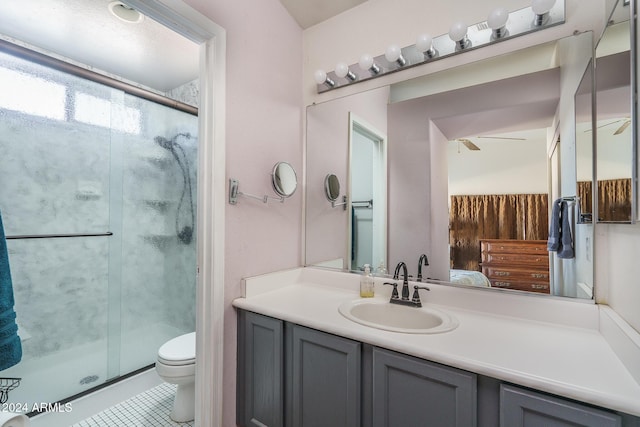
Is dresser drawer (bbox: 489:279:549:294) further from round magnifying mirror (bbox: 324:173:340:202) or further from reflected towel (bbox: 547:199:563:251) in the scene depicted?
round magnifying mirror (bbox: 324:173:340:202)

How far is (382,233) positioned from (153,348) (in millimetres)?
2037

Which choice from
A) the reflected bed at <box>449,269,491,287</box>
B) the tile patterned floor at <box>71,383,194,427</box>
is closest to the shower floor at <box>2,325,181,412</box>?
the tile patterned floor at <box>71,383,194,427</box>

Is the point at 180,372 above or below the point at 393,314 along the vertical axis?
below

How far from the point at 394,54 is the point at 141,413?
2600 mm

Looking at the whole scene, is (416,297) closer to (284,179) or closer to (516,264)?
(516,264)

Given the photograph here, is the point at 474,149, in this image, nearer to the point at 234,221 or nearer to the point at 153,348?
the point at 234,221

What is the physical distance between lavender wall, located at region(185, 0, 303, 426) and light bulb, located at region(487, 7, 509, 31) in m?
1.11

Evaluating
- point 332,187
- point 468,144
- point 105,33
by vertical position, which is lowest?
point 332,187

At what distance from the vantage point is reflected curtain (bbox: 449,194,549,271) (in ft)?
3.98

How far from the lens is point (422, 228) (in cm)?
147

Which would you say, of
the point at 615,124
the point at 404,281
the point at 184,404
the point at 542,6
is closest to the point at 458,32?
the point at 542,6

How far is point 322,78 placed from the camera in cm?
172

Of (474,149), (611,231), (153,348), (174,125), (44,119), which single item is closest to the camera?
(611,231)

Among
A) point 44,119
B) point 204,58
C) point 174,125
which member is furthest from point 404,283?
point 44,119
